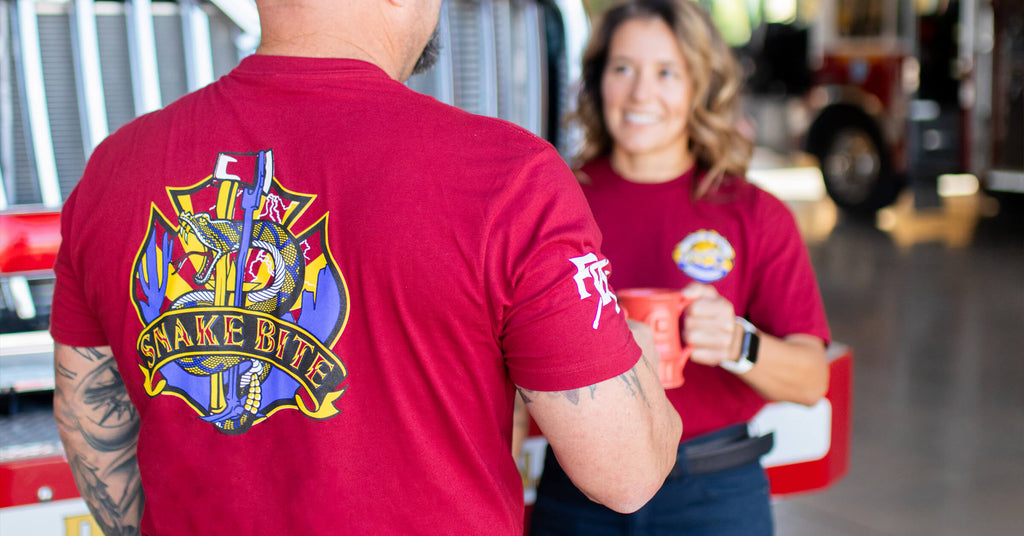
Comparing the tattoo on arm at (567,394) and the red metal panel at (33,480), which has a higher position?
the tattoo on arm at (567,394)

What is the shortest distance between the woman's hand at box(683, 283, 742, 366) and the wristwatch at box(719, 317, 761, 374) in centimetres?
5

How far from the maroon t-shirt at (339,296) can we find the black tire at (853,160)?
8.63m

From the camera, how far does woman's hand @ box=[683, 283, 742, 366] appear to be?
165 cm

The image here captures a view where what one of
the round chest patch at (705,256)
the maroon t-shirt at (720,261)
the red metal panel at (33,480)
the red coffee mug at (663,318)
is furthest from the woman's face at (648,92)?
the red metal panel at (33,480)

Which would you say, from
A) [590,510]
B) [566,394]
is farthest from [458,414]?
[590,510]

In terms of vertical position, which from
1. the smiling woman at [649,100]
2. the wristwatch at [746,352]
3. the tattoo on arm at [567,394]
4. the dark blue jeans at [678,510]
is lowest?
the dark blue jeans at [678,510]

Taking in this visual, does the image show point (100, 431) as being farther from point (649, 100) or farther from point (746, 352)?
point (649, 100)

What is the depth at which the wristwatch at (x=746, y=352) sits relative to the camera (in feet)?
5.72

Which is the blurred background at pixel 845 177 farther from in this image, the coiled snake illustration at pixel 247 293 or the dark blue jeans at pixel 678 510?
the coiled snake illustration at pixel 247 293

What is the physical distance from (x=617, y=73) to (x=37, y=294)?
4.33ft

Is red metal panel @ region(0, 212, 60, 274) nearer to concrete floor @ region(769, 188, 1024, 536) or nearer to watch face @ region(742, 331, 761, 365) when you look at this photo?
watch face @ region(742, 331, 761, 365)

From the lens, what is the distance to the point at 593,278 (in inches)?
43.3

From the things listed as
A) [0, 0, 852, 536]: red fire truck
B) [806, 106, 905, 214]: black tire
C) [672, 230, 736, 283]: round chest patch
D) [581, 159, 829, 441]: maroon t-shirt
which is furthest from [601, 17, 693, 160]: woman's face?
[806, 106, 905, 214]: black tire

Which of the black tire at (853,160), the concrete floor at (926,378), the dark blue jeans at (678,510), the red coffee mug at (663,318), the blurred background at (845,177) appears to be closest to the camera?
the red coffee mug at (663,318)
